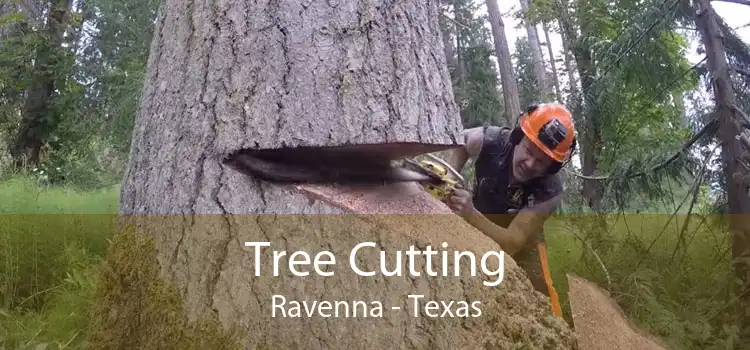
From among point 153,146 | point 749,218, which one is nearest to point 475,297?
point 153,146

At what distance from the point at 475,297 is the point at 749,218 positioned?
2696 millimetres

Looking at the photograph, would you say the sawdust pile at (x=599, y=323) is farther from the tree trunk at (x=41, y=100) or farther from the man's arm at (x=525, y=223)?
the tree trunk at (x=41, y=100)

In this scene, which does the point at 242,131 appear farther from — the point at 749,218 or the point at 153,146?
the point at 749,218

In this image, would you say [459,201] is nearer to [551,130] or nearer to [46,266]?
[551,130]

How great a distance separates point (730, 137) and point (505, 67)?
5.77 metres

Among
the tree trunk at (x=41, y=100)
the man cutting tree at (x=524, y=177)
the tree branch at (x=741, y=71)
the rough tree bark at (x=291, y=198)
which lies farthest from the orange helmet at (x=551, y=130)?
the tree trunk at (x=41, y=100)

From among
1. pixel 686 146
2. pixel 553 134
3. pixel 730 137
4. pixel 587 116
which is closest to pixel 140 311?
pixel 553 134

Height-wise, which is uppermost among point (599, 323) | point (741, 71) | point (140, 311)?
point (741, 71)

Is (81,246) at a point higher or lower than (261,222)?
lower

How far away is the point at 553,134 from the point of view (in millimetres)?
2453

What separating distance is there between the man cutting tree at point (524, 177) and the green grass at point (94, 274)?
674 millimetres

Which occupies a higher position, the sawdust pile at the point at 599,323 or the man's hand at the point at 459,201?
the man's hand at the point at 459,201

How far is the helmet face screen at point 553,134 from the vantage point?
2.46 m

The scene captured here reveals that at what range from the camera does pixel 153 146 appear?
1.59 metres
